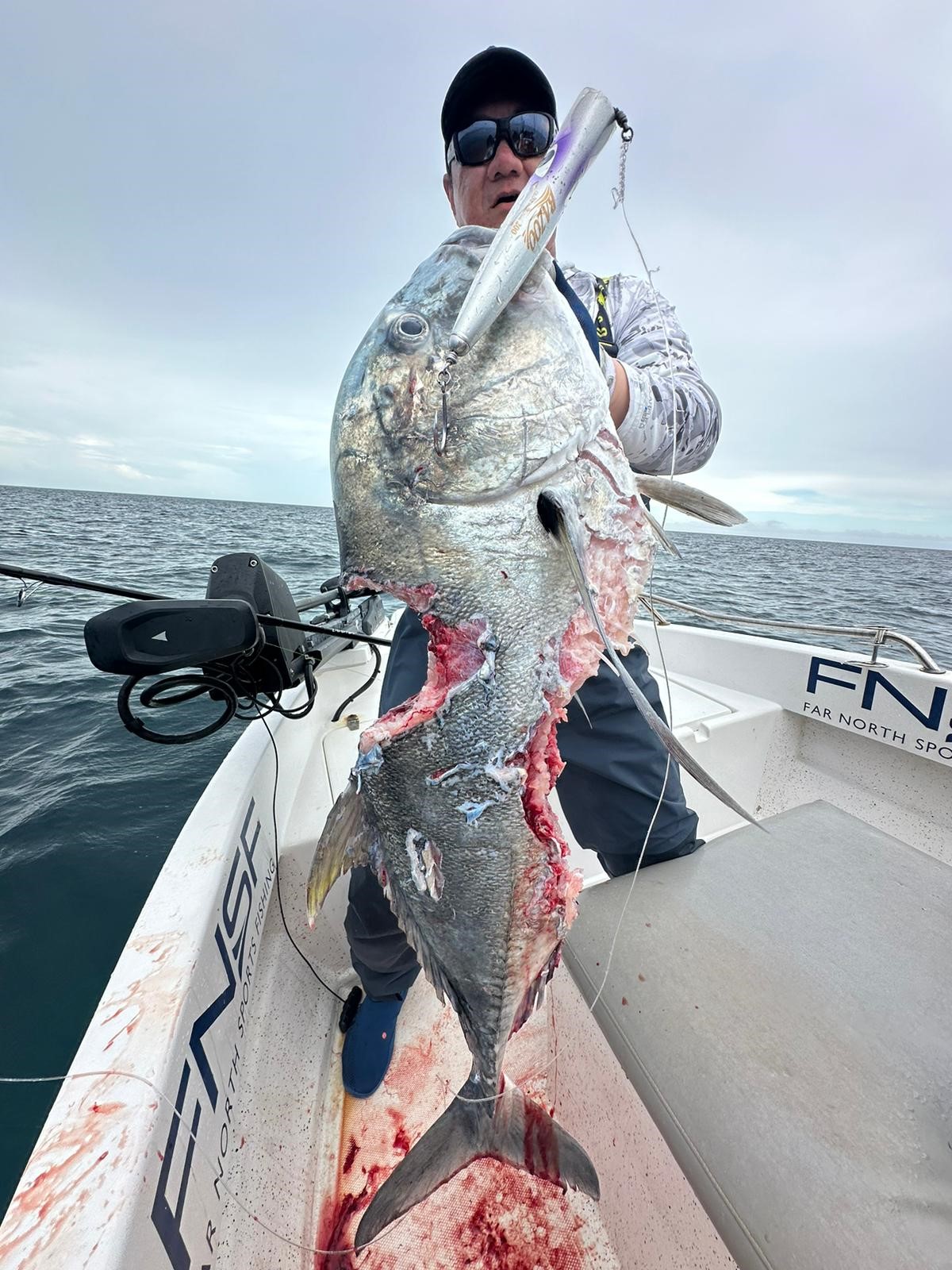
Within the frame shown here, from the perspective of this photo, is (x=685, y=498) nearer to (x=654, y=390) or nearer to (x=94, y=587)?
(x=654, y=390)

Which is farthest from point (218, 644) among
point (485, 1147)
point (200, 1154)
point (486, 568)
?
point (485, 1147)

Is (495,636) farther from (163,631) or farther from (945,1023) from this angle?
(945,1023)

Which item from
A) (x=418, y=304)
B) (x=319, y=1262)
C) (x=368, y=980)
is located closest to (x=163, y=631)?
(x=418, y=304)

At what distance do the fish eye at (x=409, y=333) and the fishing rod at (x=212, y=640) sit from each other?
0.59 metres

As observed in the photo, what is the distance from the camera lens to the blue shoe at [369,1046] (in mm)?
2082

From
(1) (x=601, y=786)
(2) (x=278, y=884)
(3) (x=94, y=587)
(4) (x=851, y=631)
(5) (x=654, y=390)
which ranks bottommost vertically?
(2) (x=278, y=884)

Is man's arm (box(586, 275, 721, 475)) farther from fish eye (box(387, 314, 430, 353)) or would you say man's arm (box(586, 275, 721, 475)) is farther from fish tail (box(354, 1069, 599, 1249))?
fish tail (box(354, 1069, 599, 1249))

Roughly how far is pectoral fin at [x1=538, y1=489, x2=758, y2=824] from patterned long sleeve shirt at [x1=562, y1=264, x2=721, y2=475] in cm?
39

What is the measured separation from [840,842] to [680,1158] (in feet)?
3.75

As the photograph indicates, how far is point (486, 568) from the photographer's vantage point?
1.11 m

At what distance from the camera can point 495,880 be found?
1.21 meters

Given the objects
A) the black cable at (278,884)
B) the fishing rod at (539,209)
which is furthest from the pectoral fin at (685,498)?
the black cable at (278,884)

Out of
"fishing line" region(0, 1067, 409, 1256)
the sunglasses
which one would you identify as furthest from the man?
"fishing line" region(0, 1067, 409, 1256)

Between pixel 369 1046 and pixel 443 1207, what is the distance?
524 millimetres
